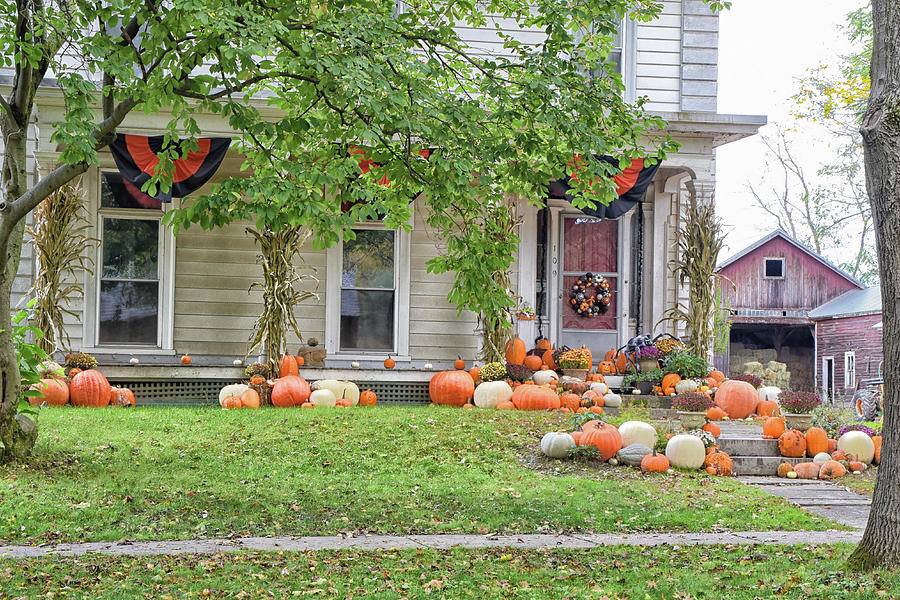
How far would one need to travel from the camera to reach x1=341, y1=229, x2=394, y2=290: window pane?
43.0 feet

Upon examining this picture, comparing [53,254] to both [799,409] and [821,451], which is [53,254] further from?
[821,451]

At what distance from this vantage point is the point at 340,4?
6.74 m

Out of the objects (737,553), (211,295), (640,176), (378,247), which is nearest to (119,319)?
(211,295)

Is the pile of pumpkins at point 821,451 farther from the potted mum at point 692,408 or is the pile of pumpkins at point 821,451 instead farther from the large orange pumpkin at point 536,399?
the large orange pumpkin at point 536,399

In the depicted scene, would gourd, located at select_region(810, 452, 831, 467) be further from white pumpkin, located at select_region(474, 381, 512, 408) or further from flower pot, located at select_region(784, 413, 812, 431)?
white pumpkin, located at select_region(474, 381, 512, 408)

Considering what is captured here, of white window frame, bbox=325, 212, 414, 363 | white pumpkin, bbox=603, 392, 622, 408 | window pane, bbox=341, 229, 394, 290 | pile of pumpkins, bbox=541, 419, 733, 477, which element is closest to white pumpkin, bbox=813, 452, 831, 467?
pile of pumpkins, bbox=541, 419, 733, 477

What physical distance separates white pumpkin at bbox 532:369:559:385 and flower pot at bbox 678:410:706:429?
2531mm

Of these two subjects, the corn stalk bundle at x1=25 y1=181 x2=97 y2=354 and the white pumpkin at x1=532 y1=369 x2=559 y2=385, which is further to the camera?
the white pumpkin at x1=532 y1=369 x2=559 y2=385

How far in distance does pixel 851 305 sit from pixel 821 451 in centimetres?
2167

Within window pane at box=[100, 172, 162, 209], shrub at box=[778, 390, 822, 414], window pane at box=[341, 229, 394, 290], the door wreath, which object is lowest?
shrub at box=[778, 390, 822, 414]

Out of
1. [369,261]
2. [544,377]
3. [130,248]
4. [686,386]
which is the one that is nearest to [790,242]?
[686,386]

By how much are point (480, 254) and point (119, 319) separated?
7.39 meters

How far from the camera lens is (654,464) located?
8570 millimetres

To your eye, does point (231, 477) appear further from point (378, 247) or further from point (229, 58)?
Answer: point (378, 247)
